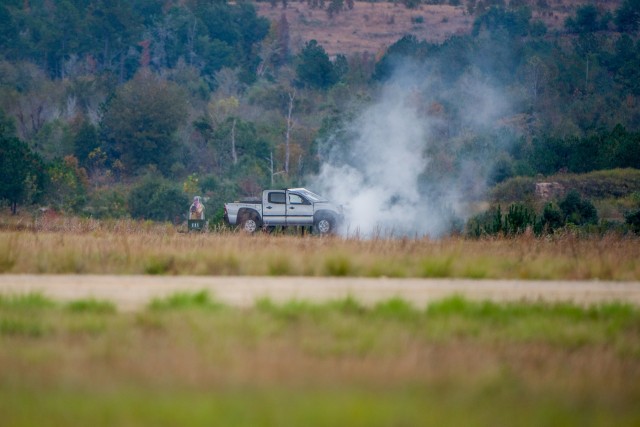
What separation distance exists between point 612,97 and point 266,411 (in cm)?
7451

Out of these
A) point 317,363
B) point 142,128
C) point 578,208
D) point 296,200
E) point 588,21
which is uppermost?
point 588,21

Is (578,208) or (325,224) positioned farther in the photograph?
(578,208)

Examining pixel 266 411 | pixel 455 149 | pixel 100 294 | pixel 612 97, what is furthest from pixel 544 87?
pixel 266 411

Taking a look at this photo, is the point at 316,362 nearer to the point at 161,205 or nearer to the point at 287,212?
the point at 287,212

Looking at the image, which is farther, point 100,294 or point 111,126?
point 111,126

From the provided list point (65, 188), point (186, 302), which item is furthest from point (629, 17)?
point (186, 302)

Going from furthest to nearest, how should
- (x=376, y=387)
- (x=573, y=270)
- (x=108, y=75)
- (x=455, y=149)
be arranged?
(x=108, y=75) < (x=455, y=149) < (x=573, y=270) < (x=376, y=387)

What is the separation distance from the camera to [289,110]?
78125mm

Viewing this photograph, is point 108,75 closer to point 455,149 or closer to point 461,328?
point 455,149

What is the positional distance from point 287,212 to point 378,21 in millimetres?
92780

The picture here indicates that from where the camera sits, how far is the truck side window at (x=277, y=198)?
3509cm

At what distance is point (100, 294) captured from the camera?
15156mm

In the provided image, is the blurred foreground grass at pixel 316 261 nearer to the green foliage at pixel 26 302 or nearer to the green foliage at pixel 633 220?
the green foliage at pixel 26 302

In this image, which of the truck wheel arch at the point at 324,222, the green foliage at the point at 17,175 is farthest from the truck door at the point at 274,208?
the green foliage at the point at 17,175
